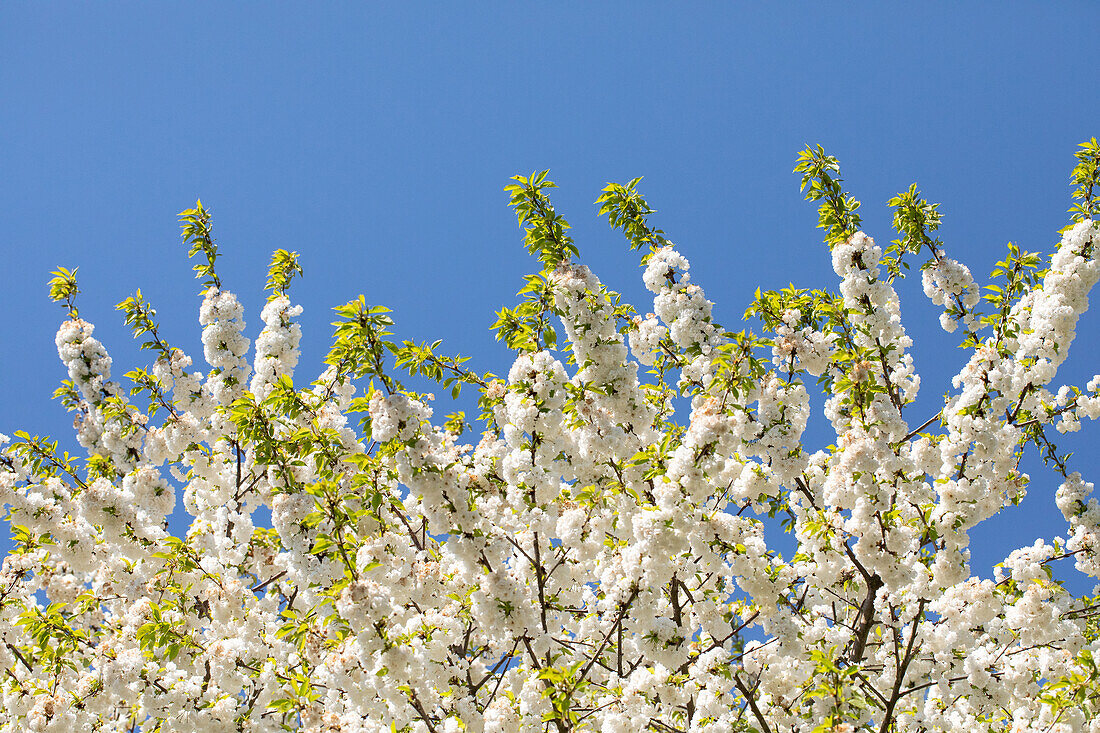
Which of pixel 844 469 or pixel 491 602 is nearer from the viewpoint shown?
pixel 491 602

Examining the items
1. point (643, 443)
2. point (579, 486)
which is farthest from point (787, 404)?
point (579, 486)

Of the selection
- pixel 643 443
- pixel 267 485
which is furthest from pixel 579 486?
pixel 267 485

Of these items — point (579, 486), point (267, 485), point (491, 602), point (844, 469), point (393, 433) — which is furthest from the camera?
point (267, 485)

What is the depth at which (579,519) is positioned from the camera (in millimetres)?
6812

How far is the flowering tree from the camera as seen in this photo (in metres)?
5.98

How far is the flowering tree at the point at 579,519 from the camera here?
5980mm

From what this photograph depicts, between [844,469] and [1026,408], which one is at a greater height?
[1026,408]

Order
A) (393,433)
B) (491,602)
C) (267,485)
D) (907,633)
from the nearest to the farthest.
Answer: (393,433), (491,602), (267,485), (907,633)

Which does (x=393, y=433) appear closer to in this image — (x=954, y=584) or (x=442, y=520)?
(x=442, y=520)

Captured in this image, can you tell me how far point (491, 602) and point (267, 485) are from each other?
11.1 feet

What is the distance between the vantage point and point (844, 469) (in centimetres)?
664

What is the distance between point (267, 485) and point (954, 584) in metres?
6.89

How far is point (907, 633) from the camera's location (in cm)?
871

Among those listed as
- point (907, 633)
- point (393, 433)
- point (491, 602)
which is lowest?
point (491, 602)
